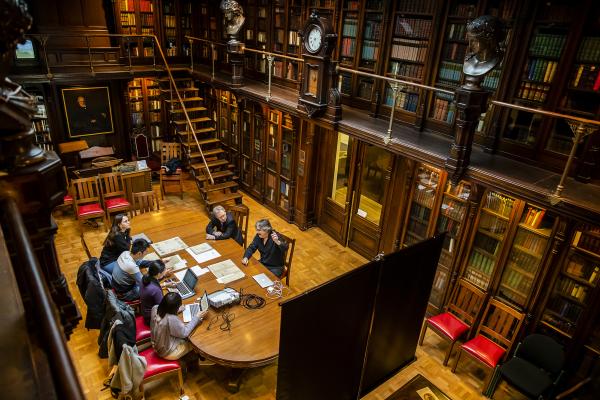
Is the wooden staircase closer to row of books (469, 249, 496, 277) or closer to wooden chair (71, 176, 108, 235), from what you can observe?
wooden chair (71, 176, 108, 235)

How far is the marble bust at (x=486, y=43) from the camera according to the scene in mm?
3850

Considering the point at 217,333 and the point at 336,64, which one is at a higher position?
the point at 336,64

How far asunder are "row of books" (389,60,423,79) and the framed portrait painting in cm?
592

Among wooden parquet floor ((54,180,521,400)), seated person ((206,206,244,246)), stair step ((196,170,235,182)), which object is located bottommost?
wooden parquet floor ((54,180,521,400))

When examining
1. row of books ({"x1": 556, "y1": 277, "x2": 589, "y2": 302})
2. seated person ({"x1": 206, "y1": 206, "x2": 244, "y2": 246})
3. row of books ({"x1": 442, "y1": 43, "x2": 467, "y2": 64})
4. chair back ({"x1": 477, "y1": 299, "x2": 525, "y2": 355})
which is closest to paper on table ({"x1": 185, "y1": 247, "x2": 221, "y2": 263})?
seated person ({"x1": 206, "y1": 206, "x2": 244, "y2": 246})

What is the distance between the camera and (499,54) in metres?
3.85

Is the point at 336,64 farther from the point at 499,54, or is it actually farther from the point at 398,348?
the point at 398,348

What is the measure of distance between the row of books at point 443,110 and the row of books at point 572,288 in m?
2.18

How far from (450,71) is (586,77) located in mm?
1463

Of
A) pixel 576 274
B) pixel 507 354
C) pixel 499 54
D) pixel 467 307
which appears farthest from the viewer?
pixel 467 307

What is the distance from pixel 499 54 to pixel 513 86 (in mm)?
649

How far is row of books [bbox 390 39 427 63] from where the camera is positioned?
5188mm

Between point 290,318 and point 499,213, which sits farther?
point 499,213

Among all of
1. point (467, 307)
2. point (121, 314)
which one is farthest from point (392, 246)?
point (121, 314)
